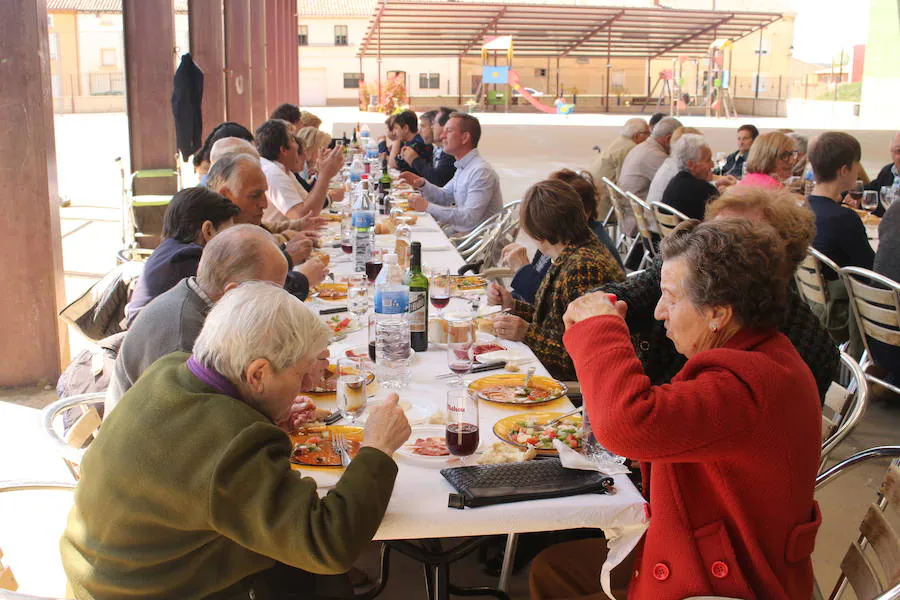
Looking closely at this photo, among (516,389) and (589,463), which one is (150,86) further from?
(589,463)

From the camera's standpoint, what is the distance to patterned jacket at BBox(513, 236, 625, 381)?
10.1 feet

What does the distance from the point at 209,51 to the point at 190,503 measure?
31.3 ft

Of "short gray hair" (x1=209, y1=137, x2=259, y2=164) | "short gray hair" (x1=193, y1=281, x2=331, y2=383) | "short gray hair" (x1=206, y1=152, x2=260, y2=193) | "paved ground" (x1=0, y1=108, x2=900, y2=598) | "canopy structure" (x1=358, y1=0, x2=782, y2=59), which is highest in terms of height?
"canopy structure" (x1=358, y1=0, x2=782, y2=59)

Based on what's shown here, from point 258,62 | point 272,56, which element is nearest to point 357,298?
point 258,62

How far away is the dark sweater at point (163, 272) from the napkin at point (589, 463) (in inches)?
59.3

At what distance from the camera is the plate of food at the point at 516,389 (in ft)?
7.92

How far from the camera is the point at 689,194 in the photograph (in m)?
6.30

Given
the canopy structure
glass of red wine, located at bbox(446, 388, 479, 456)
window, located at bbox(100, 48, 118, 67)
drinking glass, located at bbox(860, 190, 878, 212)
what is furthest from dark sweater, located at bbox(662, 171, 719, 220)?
the canopy structure

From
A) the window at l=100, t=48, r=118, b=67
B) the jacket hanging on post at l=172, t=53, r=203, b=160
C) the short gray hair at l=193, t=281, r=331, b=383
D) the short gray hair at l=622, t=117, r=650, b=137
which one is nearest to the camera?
the short gray hair at l=193, t=281, r=331, b=383

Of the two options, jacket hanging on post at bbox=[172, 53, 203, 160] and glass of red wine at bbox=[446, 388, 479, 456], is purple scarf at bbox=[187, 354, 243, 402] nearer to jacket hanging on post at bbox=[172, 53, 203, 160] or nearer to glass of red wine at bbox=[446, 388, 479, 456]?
glass of red wine at bbox=[446, 388, 479, 456]

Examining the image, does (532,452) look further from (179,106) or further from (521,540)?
(179,106)

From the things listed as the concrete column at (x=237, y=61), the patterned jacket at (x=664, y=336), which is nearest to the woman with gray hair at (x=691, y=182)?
the patterned jacket at (x=664, y=336)

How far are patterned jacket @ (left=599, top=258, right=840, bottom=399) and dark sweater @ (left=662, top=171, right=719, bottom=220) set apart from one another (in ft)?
11.7

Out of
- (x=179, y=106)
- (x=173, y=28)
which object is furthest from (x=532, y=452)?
(x=173, y=28)
